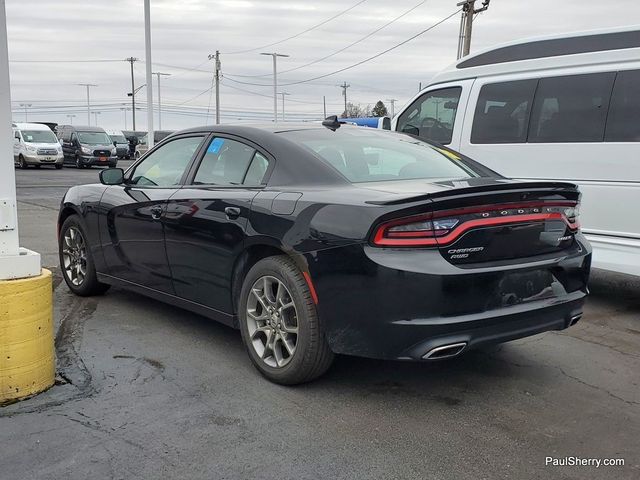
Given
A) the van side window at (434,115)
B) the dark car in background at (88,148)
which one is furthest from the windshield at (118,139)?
the van side window at (434,115)

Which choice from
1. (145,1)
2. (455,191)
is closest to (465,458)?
(455,191)

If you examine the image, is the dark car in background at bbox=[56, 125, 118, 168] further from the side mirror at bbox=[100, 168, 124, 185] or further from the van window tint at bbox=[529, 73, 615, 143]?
the van window tint at bbox=[529, 73, 615, 143]

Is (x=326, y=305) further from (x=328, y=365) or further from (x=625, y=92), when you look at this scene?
(x=625, y=92)

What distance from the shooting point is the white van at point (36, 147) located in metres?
30.0

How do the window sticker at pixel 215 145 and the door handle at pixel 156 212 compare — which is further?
the door handle at pixel 156 212

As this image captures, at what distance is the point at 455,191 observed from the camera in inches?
130

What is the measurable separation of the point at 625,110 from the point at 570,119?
0.58 m

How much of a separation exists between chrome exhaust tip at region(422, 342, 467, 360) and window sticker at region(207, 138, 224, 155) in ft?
7.23

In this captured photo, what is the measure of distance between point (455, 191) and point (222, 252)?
1.58 m

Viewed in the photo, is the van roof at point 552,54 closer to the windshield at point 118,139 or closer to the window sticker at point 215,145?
the window sticker at point 215,145

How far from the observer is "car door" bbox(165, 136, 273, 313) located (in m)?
4.02

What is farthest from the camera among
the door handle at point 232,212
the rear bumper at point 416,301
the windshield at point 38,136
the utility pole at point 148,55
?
the windshield at point 38,136

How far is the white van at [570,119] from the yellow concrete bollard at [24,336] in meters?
4.73

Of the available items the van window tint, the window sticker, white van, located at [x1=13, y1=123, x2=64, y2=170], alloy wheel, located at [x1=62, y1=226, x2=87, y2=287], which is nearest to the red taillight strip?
the window sticker
